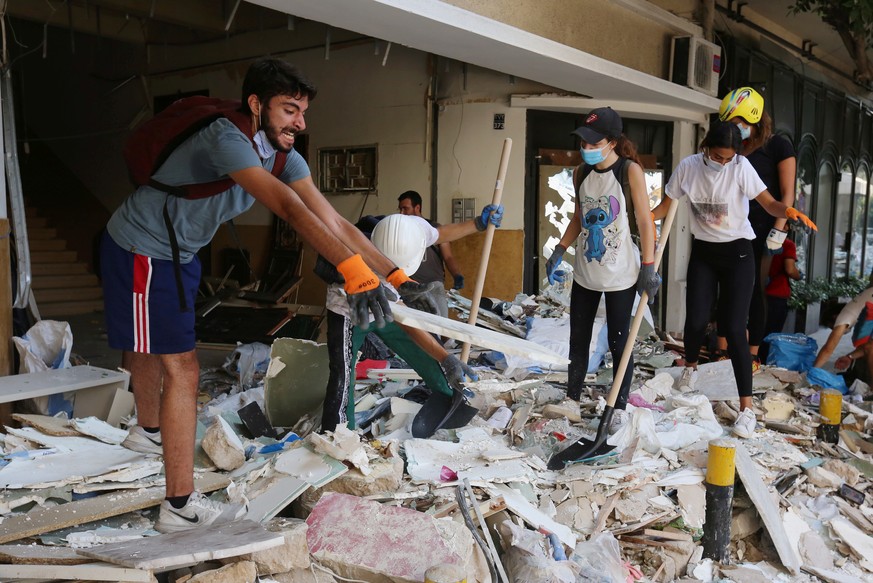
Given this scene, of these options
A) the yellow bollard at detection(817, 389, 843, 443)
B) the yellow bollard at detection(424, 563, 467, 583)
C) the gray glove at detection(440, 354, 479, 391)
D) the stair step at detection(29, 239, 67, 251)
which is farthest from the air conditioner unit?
the stair step at detection(29, 239, 67, 251)

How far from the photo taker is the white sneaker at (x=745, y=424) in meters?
4.34

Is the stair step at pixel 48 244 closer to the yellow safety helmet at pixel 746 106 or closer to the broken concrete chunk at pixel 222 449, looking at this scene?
the broken concrete chunk at pixel 222 449

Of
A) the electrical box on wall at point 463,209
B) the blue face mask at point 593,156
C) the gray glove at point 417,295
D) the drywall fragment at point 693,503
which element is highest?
the blue face mask at point 593,156

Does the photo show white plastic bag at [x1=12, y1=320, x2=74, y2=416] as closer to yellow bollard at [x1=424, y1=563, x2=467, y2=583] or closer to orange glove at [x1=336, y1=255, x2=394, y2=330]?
orange glove at [x1=336, y1=255, x2=394, y2=330]

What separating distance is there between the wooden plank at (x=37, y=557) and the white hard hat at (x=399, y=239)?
179 centimetres

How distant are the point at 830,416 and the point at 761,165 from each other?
6.38 feet

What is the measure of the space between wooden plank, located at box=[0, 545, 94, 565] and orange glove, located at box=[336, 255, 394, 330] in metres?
1.13

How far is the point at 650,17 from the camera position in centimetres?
776

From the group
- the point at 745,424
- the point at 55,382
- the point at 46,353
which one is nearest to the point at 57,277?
the point at 46,353

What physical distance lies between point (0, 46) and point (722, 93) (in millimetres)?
7780

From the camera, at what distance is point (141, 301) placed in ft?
8.31

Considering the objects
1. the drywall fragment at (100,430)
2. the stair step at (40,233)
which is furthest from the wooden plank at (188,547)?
the stair step at (40,233)

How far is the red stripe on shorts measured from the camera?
2514 mm

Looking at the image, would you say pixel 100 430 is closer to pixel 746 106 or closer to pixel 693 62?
pixel 746 106
